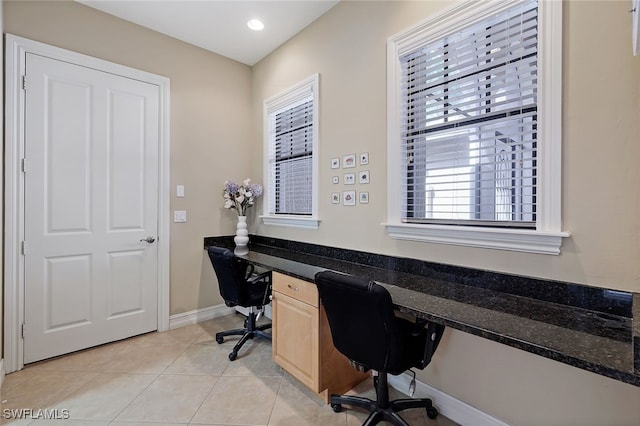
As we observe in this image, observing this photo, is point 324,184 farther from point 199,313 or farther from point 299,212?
point 199,313

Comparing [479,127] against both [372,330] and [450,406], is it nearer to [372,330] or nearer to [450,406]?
[372,330]

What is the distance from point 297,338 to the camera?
1915 mm

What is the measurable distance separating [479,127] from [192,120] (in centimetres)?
265

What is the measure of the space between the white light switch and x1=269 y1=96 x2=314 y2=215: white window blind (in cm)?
87

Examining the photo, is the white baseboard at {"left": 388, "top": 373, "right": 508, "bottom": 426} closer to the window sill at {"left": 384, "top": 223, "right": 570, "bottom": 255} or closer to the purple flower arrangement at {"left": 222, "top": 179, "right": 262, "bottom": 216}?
the window sill at {"left": 384, "top": 223, "right": 570, "bottom": 255}

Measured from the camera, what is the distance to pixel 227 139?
3.29 metres

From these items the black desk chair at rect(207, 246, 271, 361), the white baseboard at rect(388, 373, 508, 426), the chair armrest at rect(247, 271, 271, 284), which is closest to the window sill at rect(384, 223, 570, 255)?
the white baseboard at rect(388, 373, 508, 426)

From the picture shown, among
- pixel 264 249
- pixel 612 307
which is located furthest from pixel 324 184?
pixel 612 307

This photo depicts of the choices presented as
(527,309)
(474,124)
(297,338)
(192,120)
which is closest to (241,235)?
(192,120)

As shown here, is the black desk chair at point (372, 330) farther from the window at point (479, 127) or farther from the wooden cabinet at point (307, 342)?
the window at point (479, 127)

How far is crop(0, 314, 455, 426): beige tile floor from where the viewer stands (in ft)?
5.61

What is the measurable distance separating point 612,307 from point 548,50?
115 centimetres

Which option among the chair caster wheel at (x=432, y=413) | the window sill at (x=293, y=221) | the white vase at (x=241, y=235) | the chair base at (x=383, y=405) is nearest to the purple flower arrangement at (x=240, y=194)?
the white vase at (x=241, y=235)

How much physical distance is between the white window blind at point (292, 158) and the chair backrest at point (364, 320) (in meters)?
1.41
